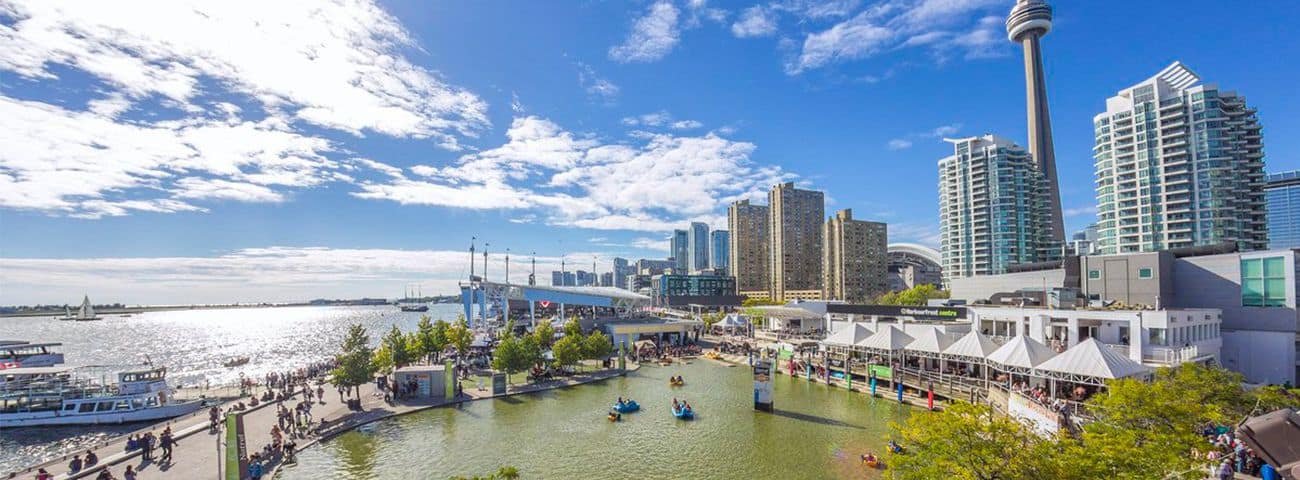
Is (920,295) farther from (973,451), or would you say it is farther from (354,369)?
(973,451)

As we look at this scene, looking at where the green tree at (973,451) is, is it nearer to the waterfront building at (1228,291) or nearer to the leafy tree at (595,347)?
the waterfront building at (1228,291)

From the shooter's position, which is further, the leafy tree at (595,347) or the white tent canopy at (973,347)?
the leafy tree at (595,347)

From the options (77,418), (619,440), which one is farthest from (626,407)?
(77,418)

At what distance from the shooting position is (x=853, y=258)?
165375mm

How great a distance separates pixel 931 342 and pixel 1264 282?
81.0 feet

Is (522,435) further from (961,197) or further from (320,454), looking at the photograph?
(961,197)

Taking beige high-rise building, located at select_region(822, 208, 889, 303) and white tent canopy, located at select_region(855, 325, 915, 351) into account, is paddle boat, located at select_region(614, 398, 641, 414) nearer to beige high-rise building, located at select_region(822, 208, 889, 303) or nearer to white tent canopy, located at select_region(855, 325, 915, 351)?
white tent canopy, located at select_region(855, 325, 915, 351)

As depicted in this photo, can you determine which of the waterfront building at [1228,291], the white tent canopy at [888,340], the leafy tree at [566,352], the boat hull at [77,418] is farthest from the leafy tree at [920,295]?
the boat hull at [77,418]

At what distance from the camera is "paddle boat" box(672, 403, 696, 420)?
37469 mm

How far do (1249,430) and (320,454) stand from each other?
3987 cm

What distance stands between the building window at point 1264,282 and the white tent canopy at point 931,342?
73.4 ft

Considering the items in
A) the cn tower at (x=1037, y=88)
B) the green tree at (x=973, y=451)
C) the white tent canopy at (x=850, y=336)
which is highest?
the cn tower at (x=1037, y=88)

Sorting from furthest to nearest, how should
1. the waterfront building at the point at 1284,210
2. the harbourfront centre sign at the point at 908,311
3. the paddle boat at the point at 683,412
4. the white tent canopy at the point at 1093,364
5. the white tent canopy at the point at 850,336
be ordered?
the waterfront building at the point at 1284,210 → the harbourfront centre sign at the point at 908,311 → the white tent canopy at the point at 850,336 → the paddle boat at the point at 683,412 → the white tent canopy at the point at 1093,364

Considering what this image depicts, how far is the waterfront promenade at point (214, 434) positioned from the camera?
1051 inches
